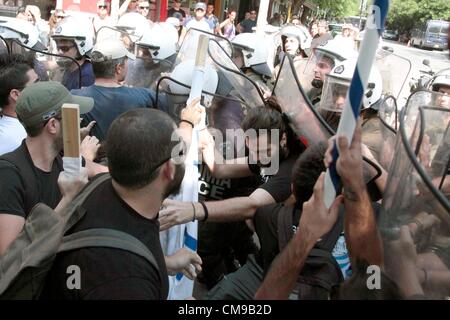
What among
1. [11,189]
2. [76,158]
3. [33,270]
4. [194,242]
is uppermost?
[76,158]

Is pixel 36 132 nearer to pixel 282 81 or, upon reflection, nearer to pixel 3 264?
pixel 3 264

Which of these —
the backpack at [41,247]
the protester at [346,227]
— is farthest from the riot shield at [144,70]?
the protester at [346,227]

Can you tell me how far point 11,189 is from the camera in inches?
80.1

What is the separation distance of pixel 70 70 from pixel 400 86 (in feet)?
11.1

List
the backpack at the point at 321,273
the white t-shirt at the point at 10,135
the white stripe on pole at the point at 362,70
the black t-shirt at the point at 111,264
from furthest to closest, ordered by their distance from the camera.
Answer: the white t-shirt at the point at 10,135
the backpack at the point at 321,273
the black t-shirt at the point at 111,264
the white stripe on pole at the point at 362,70

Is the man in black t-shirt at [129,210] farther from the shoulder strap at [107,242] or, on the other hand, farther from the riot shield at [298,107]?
the riot shield at [298,107]

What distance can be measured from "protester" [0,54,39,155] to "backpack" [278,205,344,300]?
5.91 ft

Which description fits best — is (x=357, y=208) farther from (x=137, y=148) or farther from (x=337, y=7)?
(x=337, y=7)

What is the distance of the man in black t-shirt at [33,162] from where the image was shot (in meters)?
2.01

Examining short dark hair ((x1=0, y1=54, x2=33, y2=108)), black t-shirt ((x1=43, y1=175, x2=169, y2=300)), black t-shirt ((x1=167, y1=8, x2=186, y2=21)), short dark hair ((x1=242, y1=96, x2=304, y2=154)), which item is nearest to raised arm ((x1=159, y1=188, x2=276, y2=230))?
short dark hair ((x1=242, y1=96, x2=304, y2=154))

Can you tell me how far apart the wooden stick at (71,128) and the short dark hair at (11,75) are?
4.95 ft

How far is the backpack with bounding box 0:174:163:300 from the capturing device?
1.33 metres
